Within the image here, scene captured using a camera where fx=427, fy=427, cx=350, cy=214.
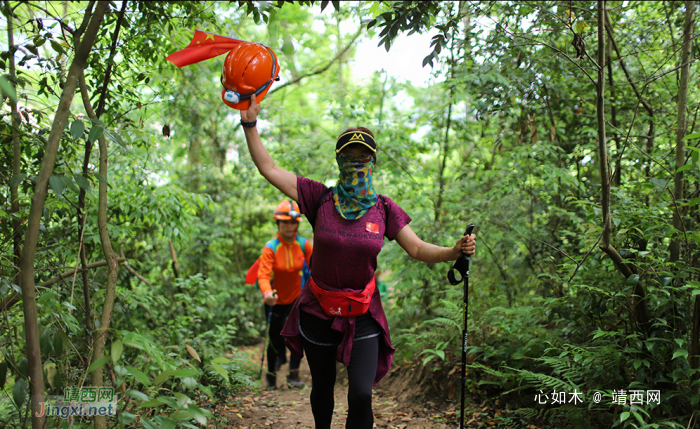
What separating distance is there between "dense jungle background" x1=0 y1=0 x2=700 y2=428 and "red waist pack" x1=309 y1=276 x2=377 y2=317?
688 mm

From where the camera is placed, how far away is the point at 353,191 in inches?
113

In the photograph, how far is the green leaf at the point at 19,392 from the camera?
189cm

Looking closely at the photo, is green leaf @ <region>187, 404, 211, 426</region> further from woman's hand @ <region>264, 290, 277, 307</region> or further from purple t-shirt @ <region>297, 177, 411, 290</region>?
woman's hand @ <region>264, 290, 277, 307</region>

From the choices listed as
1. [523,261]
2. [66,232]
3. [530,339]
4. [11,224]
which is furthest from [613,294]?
[66,232]

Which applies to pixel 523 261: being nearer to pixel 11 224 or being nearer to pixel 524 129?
pixel 524 129

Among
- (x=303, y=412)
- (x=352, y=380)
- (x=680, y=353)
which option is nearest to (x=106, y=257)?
(x=352, y=380)

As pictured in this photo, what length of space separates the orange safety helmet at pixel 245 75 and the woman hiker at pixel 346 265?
89 millimetres

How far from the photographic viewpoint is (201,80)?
7504 millimetres

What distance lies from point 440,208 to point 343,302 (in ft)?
12.9

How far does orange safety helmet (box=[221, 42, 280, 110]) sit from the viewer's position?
9.12 ft

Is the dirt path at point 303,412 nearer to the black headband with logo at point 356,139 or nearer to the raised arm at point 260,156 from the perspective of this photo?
the raised arm at point 260,156

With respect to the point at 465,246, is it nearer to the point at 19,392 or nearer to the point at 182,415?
the point at 182,415

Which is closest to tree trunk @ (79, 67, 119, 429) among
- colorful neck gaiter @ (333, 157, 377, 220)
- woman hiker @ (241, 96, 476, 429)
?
woman hiker @ (241, 96, 476, 429)

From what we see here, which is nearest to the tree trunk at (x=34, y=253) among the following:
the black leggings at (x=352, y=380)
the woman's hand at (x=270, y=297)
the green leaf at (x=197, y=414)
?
the green leaf at (x=197, y=414)
